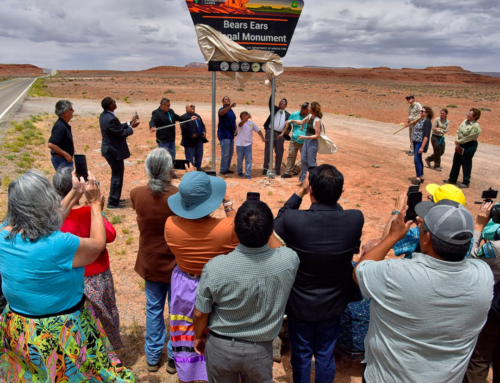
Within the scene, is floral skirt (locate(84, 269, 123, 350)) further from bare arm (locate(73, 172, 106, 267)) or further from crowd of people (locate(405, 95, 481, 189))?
crowd of people (locate(405, 95, 481, 189))

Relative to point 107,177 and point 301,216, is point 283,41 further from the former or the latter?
point 301,216

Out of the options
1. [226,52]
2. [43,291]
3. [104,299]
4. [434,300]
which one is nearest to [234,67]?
[226,52]

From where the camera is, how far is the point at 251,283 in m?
2.11

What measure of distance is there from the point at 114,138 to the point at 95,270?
4.22m

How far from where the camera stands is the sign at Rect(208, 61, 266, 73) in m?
7.83

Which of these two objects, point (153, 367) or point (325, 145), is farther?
point (325, 145)

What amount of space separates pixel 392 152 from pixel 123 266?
9.99 meters

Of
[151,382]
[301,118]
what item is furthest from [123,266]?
[301,118]

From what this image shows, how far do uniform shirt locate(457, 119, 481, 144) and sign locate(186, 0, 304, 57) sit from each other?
4.48 m

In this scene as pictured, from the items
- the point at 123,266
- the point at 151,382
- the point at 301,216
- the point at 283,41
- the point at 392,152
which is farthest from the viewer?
the point at 392,152

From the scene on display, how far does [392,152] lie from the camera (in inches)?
489

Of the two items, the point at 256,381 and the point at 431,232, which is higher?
the point at 431,232

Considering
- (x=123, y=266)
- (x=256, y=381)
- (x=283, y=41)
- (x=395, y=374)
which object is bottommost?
(x=123, y=266)

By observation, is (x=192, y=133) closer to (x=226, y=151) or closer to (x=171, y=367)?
(x=226, y=151)
